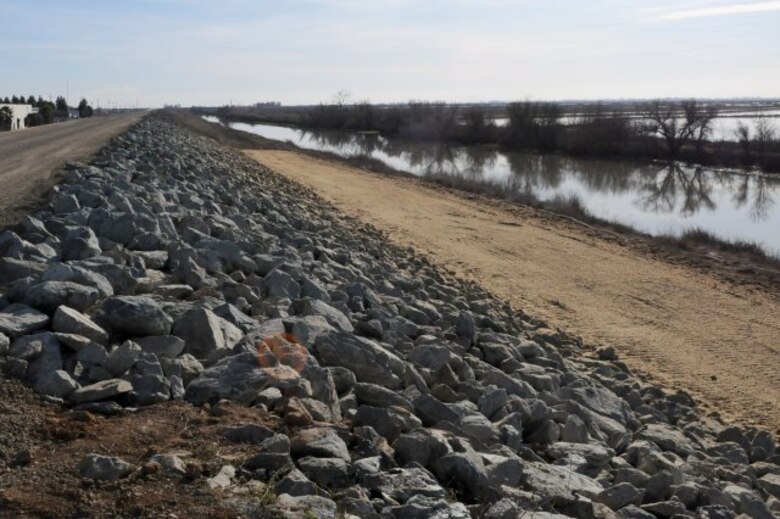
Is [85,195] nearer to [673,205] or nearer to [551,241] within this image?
[551,241]

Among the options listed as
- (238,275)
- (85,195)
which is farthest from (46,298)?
(85,195)

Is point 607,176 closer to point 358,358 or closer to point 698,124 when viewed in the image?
point 698,124

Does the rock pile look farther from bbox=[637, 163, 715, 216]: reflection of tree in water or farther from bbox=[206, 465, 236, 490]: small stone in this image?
bbox=[637, 163, 715, 216]: reflection of tree in water

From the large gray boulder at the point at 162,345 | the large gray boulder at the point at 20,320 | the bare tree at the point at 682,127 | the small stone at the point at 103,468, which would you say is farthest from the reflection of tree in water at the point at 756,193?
the small stone at the point at 103,468

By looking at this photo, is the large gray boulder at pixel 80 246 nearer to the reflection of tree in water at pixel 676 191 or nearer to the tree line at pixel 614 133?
the reflection of tree in water at pixel 676 191

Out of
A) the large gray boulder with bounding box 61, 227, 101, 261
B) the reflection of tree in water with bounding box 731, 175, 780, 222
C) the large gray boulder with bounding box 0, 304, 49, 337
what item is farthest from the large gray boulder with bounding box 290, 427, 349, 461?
the reflection of tree in water with bounding box 731, 175, 780, 222

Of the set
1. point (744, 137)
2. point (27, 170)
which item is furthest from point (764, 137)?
point (27, 170)

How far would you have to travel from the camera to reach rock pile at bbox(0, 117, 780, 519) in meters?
3.68

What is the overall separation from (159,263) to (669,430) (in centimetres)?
493

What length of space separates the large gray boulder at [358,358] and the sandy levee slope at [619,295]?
199 inches

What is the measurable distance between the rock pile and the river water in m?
16.7

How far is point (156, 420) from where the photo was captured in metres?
3.93

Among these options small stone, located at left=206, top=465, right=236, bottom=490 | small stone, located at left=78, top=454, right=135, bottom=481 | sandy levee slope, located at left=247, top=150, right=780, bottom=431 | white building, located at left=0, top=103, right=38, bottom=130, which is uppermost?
white building, located at left=0, top=103, right=38, bottom=130

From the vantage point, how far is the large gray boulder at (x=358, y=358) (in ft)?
17.6
